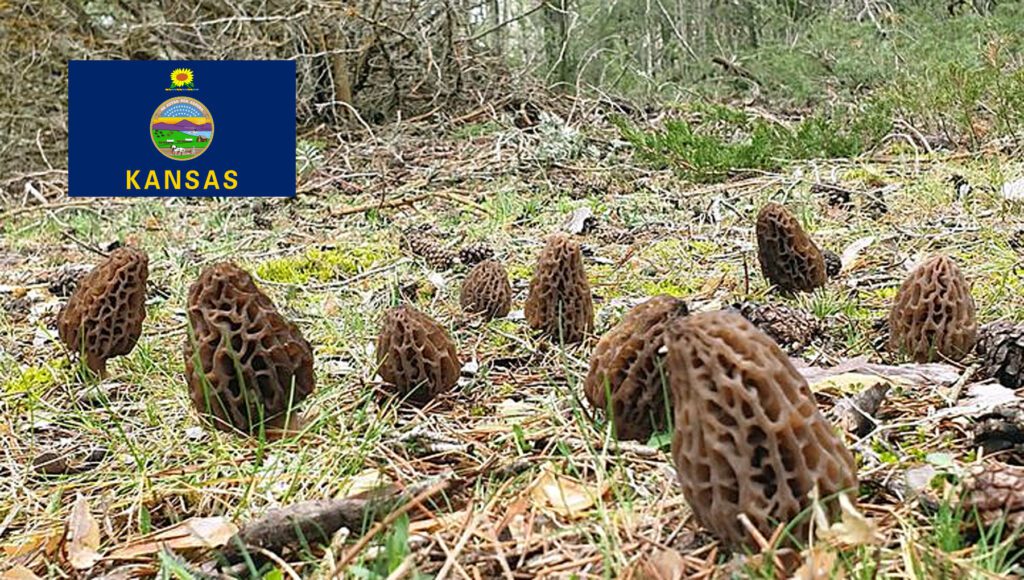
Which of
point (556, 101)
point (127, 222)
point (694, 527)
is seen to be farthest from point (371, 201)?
point (694, 527)

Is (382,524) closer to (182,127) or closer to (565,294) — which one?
(565,294)

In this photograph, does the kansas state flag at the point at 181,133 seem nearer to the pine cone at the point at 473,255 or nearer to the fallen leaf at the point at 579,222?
the fallen leaf at the point at 579,222

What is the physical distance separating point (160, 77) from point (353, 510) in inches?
295

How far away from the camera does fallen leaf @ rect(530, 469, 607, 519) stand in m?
1.96

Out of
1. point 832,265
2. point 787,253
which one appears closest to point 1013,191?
point 832,265

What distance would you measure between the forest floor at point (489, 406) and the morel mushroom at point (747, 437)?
0.10 m

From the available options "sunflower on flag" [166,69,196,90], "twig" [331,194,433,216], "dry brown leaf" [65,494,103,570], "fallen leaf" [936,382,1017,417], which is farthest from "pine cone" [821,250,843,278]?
"sunflower on flag" [166,69,196,90]

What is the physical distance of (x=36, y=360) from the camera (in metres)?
3.67

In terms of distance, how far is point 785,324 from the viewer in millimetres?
3045

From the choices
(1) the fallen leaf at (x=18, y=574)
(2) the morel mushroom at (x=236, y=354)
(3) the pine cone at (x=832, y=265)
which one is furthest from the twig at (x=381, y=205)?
(1) the fallen leaf at (x=18, y=574)

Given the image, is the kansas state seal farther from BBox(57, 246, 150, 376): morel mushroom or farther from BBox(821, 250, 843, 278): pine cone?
BBox(821, 250, 843, 278): pine cone

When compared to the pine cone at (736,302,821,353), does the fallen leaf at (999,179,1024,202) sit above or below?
above

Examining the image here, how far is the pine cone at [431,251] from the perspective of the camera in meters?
4.95

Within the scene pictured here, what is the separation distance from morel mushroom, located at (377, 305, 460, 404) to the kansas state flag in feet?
17.5
